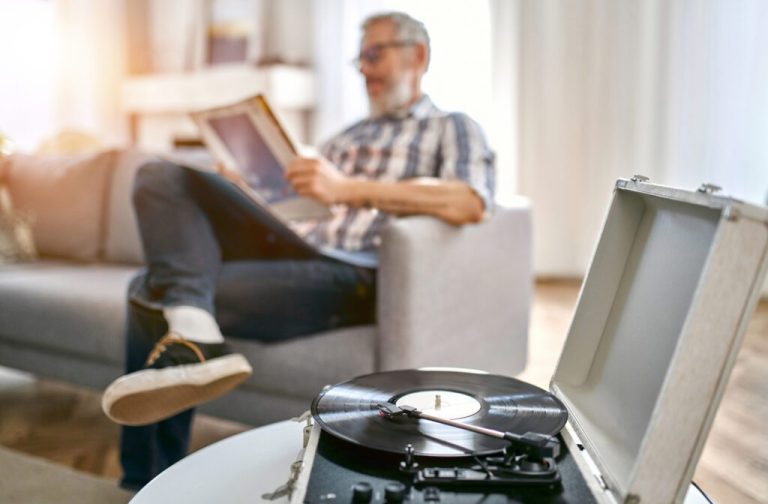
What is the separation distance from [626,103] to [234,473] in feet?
10.8

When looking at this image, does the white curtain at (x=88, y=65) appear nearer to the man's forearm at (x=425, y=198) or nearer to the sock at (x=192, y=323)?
the man's forearm at (x=425, y=198)

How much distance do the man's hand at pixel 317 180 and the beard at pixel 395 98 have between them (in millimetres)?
367

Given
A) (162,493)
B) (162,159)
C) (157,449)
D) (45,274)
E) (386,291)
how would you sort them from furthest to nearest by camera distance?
1. (45,274)
2. (162,159)
3. (386,291)
4. (157,449)
5. (162,493)

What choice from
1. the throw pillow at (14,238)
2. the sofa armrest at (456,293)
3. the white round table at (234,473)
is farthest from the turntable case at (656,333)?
the throw pillow at (14,238)

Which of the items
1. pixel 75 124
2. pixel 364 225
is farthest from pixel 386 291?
pixel 75 124

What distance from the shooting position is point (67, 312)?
6.21 feet

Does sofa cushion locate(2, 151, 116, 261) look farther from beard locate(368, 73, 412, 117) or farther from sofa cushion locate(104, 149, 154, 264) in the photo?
beard locate(368, 73, 412, 117)

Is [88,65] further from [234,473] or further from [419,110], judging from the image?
[234,473]

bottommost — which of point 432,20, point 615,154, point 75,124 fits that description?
point 75,124

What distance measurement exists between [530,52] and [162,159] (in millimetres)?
2677

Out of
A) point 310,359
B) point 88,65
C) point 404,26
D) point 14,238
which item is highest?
point 404,26

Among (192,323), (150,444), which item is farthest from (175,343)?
(150,444)

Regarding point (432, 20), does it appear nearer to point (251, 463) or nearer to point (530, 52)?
point (530, 52)

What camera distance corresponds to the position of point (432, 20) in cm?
393
